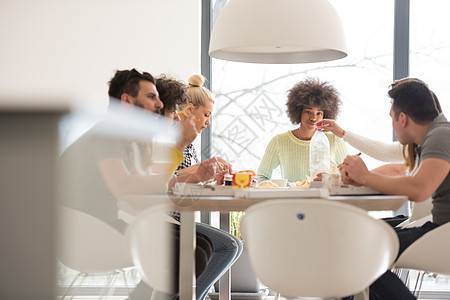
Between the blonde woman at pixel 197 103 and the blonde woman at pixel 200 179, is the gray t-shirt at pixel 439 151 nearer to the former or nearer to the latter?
the blonde woman at pixel 200 179

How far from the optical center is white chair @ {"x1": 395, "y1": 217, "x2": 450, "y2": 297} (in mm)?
1616

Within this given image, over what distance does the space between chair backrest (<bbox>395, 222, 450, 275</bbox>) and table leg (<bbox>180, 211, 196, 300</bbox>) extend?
2.10ft

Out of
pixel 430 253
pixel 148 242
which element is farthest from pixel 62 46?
pixel 430 253

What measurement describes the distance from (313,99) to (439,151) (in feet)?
4.84

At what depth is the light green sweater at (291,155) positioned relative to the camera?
291 centimetres

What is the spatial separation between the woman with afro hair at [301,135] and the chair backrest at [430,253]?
1215mm

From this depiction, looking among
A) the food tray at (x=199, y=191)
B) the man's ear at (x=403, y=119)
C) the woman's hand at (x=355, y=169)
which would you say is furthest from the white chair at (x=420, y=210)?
the food tray at (x=199, y=191)

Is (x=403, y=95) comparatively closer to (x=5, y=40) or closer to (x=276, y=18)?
(x=276, y=18)

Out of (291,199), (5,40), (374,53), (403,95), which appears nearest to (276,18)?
(403,95)

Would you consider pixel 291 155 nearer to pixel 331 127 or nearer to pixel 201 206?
pixel 331 127

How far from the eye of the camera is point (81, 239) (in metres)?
0.45

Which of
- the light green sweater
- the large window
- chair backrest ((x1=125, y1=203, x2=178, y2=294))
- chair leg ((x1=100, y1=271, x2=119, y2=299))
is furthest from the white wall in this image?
the large window

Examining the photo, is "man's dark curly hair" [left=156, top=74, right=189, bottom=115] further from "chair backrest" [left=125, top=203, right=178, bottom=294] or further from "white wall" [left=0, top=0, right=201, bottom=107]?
"white wall" [left=0, top=0, right=201, bottom=107]

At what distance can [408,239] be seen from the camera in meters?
1.78
